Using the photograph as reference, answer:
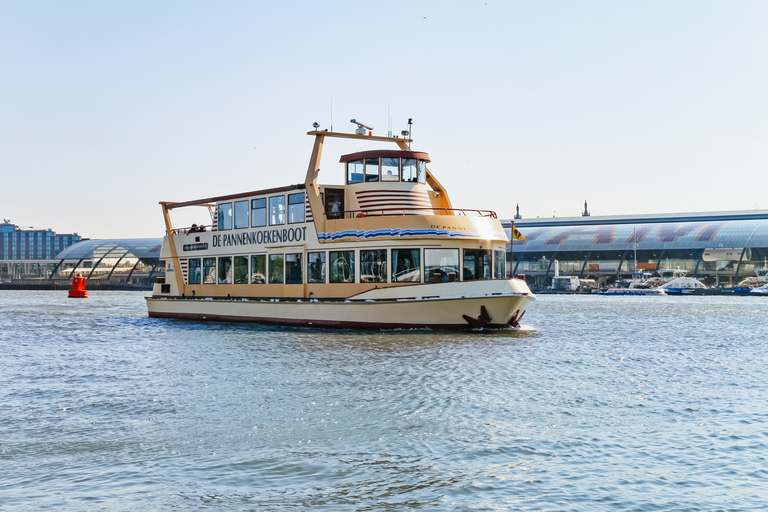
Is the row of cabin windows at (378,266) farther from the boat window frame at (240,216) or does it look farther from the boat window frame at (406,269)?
the boat window frame at (240,216)

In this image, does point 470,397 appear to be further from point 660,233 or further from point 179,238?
point 660,233

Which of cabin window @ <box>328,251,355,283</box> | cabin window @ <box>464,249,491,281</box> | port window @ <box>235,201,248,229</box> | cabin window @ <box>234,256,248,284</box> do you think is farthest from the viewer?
cabin window @ <box>234,256,248,284</box>

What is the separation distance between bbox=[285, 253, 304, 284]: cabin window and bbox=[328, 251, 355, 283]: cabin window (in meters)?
2.07

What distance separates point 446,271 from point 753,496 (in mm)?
19979

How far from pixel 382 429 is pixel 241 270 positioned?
80.7 feet

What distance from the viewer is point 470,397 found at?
16.0m

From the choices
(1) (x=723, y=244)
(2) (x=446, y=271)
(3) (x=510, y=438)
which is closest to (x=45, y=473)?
(3) (x=510, y=438)

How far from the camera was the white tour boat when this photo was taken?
28672 millimetres

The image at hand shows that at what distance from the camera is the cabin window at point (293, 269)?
1302 inches

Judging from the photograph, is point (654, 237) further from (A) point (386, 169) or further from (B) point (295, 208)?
(B) point (295, 208)

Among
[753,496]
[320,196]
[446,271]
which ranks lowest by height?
[753,496]

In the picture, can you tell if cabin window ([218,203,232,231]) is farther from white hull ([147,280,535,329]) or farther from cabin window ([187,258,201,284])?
white hull ([147,280,535,329])

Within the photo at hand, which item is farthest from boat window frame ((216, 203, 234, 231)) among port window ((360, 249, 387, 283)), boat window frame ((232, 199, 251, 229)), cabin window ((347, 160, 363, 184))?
port window ((360, 249, 387, 283))

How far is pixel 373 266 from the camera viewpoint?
1187 inches
